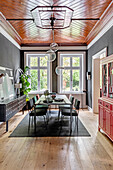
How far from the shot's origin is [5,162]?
2561 millimetres

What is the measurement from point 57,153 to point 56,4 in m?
3.49

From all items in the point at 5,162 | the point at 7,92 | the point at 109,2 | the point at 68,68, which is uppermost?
the point at 109,2

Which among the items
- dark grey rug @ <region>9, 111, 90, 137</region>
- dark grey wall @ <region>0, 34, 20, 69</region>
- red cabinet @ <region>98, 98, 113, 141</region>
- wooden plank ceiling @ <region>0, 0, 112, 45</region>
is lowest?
dark grey rug @ <region>9, 111, 90, 137</region>

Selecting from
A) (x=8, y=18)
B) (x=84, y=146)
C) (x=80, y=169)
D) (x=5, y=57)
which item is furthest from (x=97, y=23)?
(x=80, y=169)

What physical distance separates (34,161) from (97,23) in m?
4.48

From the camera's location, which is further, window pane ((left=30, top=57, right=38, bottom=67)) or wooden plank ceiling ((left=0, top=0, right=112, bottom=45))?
window pane ((left=30, top=57, right=38, bottom=67))

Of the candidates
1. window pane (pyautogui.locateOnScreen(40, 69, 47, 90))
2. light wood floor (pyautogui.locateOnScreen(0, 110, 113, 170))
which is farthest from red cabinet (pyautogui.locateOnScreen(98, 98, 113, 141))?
window pane (pyautogui.locateOnScreen(40, 69, 47, 90))

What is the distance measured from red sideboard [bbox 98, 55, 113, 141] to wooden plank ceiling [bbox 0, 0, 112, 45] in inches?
57.8

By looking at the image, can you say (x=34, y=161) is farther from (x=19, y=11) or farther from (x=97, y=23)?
(x=97, y=23)

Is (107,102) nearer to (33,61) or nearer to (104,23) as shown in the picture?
(104,23)

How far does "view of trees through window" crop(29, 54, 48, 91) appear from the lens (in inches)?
307

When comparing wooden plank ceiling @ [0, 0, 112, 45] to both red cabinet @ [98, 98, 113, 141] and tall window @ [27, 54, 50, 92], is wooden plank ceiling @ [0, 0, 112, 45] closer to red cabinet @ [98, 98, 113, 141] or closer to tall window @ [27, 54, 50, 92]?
tall window @ [27, 54, 50, 92]

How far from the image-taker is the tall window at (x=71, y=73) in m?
7.80

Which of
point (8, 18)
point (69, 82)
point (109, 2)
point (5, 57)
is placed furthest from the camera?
point (69, 82)
